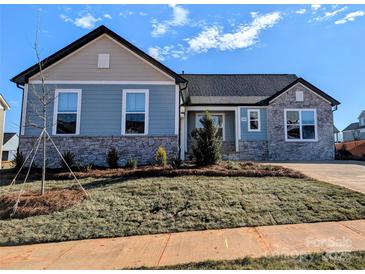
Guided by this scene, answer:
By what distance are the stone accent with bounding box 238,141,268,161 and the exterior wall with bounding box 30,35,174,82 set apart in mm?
6602

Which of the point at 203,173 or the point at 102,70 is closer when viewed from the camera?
the point at 203,173

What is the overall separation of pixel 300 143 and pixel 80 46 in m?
13.0

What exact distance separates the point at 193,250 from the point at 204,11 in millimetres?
6036

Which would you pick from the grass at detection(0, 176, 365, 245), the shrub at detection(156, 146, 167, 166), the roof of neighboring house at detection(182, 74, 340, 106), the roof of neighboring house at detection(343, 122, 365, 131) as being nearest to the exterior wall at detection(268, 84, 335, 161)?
the roof of neighboring house at detection(182, 74, 340, 106)

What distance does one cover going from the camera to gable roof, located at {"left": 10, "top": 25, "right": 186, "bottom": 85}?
11.5 meters

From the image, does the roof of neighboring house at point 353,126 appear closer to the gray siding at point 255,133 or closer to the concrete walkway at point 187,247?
the gray siding at point 255,133

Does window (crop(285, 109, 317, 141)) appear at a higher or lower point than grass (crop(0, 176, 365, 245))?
higher

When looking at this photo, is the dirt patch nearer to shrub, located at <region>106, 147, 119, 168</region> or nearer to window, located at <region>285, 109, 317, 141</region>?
shrub, located at <region>106, 147, 119, 168</region>

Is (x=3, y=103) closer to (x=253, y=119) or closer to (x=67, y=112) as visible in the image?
(x=67, y=112)

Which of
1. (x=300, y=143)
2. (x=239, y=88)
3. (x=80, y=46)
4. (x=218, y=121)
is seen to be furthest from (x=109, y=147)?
(x=239, y=88)

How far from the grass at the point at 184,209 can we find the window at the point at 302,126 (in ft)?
27.9

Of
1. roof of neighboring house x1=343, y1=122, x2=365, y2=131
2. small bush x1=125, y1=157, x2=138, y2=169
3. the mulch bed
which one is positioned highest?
roof of neighboring house x1=343, y1=122, x2=365, y2=131

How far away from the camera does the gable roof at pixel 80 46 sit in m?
11.5

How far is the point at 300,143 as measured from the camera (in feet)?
50.7
